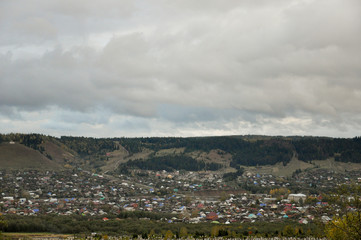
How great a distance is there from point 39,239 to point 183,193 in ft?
408

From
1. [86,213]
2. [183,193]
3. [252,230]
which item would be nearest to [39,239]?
[86,213]

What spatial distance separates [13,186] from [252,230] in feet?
403

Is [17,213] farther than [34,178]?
No

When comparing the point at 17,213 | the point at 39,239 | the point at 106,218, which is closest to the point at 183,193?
the point at 106,218

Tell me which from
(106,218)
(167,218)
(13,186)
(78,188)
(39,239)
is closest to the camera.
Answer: (39,239)

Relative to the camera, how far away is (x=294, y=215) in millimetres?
130875

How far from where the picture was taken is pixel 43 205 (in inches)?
5536

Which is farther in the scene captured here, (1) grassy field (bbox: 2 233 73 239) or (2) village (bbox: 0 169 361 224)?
(2) village (bbox: 0 169 361 224)

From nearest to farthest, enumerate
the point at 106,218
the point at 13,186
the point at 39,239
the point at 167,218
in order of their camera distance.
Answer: the point at 39,239
the point at 106,218
the point at 167,218
the point at 13,186

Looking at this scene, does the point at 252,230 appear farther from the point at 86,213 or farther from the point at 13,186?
the point at 13,186

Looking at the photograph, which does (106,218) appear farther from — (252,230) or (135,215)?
(252,230)

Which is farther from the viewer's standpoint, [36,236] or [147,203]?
[147,203]

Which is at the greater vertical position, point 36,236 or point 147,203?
point 36,236

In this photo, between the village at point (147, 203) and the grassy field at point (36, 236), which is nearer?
the grassy field at point (36, 236)
